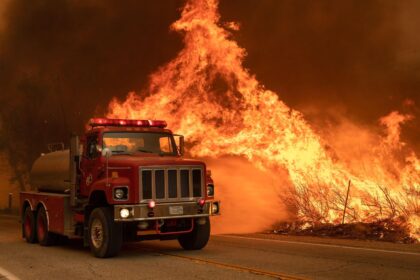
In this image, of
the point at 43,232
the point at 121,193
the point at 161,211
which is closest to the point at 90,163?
the point at 121,193

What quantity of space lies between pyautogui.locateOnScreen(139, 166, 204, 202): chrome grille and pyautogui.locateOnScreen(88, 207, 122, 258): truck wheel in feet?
2.65

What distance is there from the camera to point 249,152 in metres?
17.9

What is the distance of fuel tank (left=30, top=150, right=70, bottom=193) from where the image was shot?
13.1 metres

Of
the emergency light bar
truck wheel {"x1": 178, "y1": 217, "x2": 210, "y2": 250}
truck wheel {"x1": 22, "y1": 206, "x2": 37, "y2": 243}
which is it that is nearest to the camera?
truck wheel {"x1": 178, "y1": 217, "x2": 210, "y2": 250}

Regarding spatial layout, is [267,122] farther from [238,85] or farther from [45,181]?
[45,181]

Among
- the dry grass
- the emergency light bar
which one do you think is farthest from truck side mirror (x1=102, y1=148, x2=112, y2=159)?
the dry grass

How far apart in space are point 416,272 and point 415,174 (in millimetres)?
8830

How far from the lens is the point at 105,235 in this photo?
10.8 m

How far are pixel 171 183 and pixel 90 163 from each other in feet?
6.62

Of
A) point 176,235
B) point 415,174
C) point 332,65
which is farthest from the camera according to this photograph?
point 332,65

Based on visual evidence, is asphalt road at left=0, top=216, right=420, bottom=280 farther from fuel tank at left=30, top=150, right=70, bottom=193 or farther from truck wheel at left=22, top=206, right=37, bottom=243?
fuel tank at left=30, top=150, right=70, bottom=193

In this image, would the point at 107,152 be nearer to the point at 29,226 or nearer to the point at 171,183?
the point at 171,183

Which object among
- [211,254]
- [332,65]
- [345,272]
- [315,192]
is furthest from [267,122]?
[345,272]

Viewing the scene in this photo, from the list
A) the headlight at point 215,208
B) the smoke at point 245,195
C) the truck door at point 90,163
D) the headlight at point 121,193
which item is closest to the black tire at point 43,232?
the truck door at point 90,163
